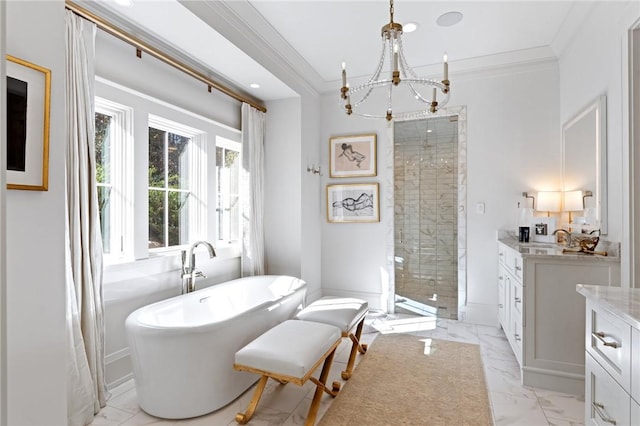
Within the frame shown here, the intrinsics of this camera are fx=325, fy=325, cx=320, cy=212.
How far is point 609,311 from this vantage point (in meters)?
1.15

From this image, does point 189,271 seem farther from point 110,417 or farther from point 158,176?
point 110,417

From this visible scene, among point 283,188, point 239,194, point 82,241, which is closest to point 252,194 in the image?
point 239,194

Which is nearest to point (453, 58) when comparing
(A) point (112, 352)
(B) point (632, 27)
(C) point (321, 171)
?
(B) point (632, 27)

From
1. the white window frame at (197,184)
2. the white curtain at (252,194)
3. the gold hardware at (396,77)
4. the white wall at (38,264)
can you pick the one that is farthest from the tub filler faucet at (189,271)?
the gold hardware at (396,77)

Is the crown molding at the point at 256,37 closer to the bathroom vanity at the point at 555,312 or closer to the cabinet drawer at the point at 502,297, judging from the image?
the bathroom vanity at the point at 555,312

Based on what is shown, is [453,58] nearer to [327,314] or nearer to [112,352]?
[327,314]

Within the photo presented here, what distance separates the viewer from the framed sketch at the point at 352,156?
3938 millimetres

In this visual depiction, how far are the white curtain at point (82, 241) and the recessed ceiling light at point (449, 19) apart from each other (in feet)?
8.21

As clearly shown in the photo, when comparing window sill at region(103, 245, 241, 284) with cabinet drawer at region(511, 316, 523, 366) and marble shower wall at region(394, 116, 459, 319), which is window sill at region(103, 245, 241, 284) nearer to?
marble shower wall at region(394, 116, 459, 319)

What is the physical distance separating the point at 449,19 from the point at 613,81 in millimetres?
1239

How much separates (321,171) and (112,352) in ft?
9.32

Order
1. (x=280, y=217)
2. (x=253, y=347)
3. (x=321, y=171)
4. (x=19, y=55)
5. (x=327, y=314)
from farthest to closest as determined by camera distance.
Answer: (x=321, y=171) → (x=280, y=217) → (x=327, y=314) → (x=253, y=347) → (x=19, y=55)

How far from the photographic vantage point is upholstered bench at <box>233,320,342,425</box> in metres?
1.73

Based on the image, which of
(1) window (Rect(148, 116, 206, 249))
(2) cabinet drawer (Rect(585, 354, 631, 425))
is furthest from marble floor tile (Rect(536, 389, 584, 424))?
(1) window (Rect(148, 116, 206, 249))
